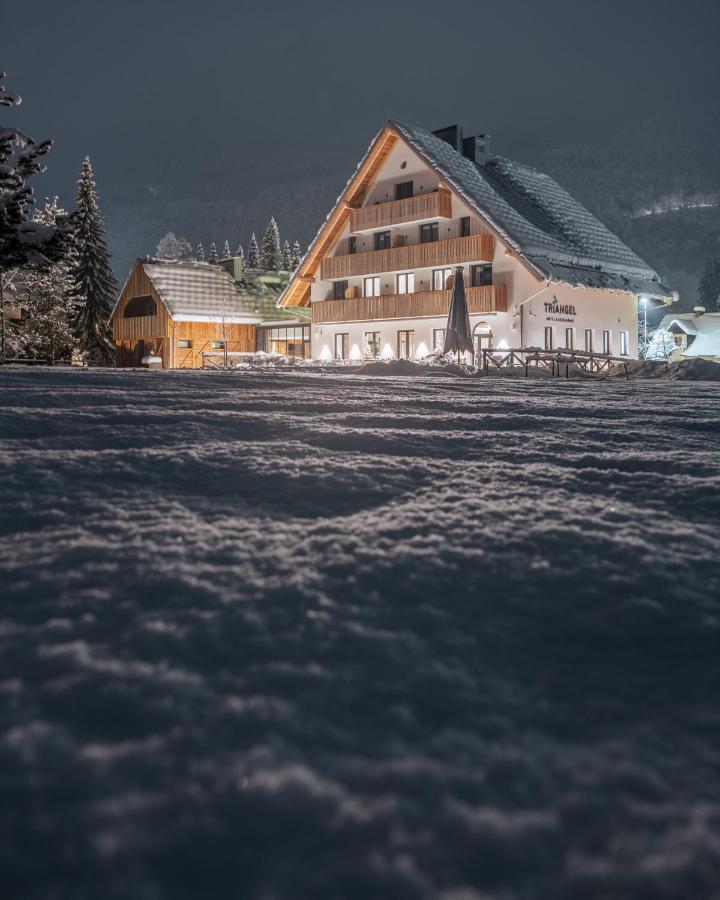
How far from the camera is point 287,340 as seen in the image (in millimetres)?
43469

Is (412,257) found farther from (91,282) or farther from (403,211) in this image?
(91,282)

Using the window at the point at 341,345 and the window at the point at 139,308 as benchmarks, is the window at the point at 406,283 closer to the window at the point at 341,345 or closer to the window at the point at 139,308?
the window at the point at 341,345

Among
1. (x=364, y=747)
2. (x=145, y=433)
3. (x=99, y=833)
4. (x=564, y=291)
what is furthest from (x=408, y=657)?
(x=564, y=291)

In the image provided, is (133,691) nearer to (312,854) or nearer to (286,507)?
(312,854)

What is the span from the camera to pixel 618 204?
151 m

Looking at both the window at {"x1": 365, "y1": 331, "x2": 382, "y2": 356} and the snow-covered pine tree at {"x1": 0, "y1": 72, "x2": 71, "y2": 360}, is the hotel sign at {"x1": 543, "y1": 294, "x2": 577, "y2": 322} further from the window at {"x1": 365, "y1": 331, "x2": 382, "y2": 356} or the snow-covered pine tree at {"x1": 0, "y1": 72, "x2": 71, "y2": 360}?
the snow-covered pine tree at {"x1": 0, "y1": 72, "x2": 71, "y2": 360}

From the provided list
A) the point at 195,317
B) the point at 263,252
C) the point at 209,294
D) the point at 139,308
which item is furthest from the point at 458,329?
the point at 263,252

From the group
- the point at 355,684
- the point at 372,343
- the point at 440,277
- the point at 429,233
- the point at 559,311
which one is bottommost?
the point at 355,684

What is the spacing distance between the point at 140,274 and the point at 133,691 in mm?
45538

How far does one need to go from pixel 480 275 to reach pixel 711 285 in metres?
70.8

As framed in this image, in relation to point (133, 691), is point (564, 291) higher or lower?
higher

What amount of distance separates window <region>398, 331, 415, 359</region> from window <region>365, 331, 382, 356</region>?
97 centimetres

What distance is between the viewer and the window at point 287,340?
42.3 meters

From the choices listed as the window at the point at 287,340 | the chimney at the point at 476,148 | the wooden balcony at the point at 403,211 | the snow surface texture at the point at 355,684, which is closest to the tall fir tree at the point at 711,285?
the chimney at the point at 476,148
